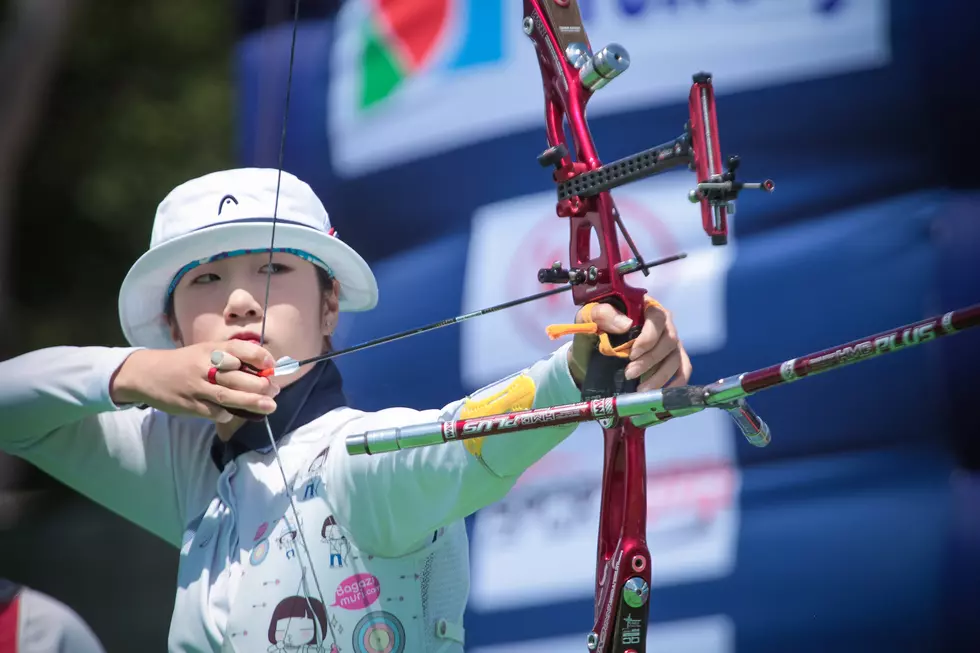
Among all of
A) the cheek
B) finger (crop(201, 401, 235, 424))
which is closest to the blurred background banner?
the cheek

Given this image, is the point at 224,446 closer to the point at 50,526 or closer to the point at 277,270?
the point at 277,270

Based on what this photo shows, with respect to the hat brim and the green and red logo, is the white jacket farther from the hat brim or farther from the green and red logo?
the green and red logo

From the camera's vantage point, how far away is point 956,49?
6.70 feet

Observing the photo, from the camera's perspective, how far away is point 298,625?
5.43 feet

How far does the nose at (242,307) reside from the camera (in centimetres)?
175

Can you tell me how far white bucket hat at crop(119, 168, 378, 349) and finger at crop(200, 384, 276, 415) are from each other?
0.23 metres

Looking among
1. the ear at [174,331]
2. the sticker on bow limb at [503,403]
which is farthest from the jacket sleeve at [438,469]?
the ear at [174,331]

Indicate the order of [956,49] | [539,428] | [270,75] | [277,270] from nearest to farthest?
[539,428] < [277,270] < [956,49] < [270,75]

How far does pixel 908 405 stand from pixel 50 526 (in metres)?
3.09

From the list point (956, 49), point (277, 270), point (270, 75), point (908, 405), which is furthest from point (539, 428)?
point (270, 75)

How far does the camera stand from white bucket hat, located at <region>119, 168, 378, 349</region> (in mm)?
1780

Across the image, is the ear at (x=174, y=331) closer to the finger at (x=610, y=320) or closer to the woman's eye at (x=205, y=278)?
the woman's eye at (x=205, y=278)

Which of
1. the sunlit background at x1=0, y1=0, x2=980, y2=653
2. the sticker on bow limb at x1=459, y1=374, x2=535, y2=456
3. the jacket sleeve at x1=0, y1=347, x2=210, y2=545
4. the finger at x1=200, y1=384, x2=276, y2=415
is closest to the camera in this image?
the sticker on bow limb at x1=459, y1=374, x2=535, y2=456

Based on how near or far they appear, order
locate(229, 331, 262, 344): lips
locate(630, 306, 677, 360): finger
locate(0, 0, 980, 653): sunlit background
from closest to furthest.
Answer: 1. locate(630, 306, 677, 360): finger
2. locate(229, 331, 262, 344): lips
3. locate(0, 0, 980, 653): sunlit background
